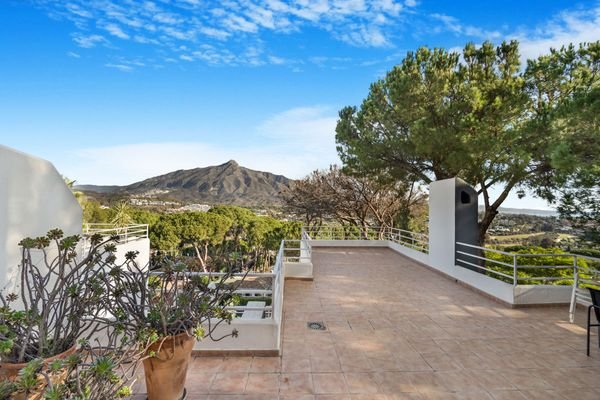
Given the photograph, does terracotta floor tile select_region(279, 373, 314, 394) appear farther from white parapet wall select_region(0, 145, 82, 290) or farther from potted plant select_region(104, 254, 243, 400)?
white parapet wall select_region(0, 145, 82, 290)

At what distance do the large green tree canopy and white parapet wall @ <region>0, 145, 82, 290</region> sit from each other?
825cm

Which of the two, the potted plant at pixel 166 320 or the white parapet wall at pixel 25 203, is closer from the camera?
the potted plant at pixel 166 320

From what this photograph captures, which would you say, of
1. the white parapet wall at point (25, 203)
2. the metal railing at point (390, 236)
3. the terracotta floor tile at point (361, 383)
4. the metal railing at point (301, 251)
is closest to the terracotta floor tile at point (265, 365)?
the terracotta floor tile at point (361, 383)

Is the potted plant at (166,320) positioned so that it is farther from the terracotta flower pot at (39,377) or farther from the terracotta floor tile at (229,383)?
the terracotta flower pot at (39,377)

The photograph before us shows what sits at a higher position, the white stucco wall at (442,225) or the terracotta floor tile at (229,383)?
the white stucco wall at (442,225)

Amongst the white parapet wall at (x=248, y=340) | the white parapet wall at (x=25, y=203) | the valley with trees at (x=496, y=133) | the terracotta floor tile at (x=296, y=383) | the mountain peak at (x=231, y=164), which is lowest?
the terracotta floor tile at (x=296, y=383)

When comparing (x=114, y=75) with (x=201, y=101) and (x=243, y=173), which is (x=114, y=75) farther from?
(x=243, y=173)

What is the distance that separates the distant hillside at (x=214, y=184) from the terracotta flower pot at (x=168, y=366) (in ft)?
106

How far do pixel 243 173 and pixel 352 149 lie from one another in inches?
1549

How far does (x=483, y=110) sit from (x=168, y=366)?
376 inches

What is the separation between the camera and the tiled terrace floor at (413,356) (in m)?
2.66

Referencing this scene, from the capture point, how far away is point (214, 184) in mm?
43438

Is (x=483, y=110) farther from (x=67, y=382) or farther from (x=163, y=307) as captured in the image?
(x=67, y=382)

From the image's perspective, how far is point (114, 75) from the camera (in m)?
13.2
